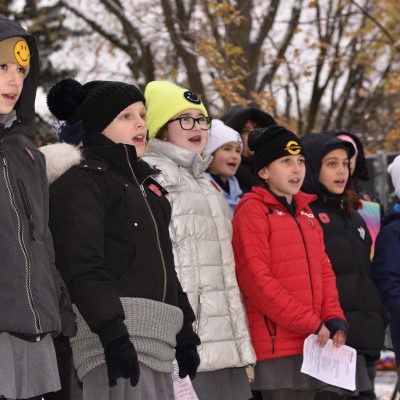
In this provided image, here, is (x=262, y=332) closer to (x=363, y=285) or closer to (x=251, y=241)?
(x=251, y=241)

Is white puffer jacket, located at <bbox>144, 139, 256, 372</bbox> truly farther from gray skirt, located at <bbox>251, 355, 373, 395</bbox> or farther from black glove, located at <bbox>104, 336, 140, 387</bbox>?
black glove, located at <bbox>104, 336, 140, 387</bbox>

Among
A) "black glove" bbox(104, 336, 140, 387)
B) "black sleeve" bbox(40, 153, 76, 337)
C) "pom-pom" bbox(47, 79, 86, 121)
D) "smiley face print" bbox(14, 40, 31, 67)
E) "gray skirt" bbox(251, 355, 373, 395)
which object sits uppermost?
"smiley face print" bbox(14, 40, 31, 67)

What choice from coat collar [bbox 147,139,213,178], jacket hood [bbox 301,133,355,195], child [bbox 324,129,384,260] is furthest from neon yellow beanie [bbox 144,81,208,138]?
child [bbox 324,129,384,260]

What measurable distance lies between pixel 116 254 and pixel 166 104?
5.51 ft

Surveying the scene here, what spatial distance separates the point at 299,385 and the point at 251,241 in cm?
88

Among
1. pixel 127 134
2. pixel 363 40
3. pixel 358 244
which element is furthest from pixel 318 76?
pixel 127 134

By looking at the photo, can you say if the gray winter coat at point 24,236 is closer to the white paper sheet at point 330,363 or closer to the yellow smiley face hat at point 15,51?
the yellow smiley face hat at point 15,51

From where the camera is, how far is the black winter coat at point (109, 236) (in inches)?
135

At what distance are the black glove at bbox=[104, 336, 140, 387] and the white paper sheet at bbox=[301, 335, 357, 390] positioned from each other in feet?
5.43

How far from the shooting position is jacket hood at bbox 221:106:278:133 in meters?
6.55

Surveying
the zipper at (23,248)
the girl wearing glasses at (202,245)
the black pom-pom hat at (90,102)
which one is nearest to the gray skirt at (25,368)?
the zipper at (23,248)

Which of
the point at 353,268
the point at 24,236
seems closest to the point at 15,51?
the point at 24,236

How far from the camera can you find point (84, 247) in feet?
11.5

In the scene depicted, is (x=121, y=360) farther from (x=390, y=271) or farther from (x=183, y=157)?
(x=390, y=271)
